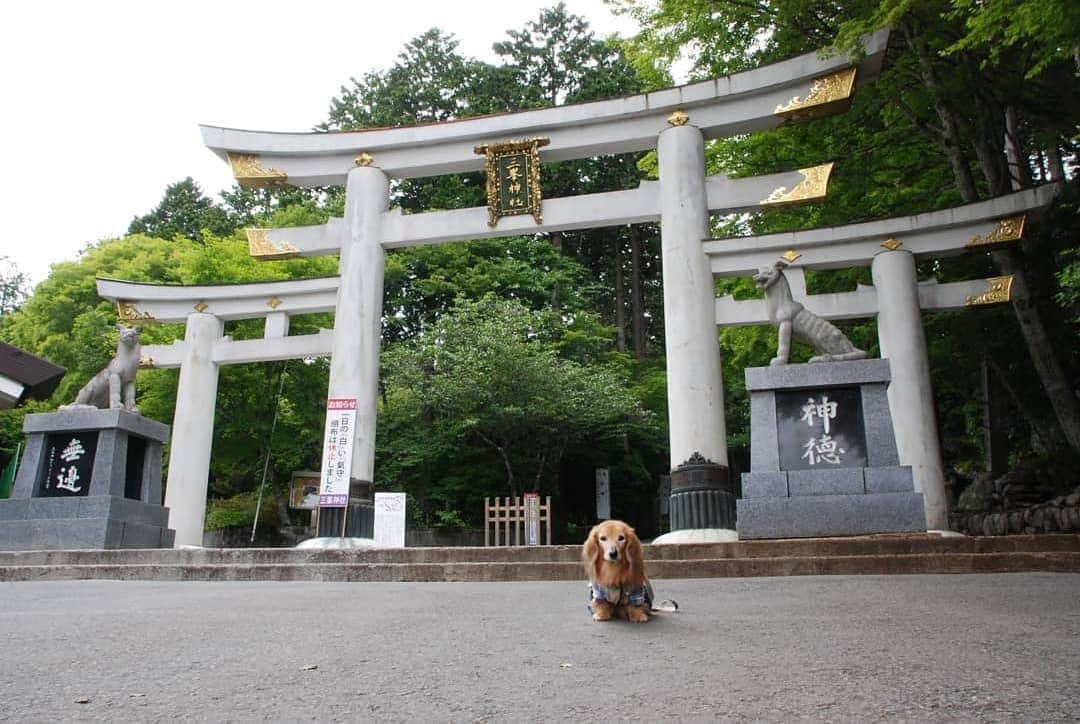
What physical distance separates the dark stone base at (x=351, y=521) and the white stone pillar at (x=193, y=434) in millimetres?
3436

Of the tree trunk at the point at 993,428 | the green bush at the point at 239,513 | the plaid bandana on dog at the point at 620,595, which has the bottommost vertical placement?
the plaid bandana on dog at the point at 620,595

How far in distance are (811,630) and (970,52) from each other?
35.4 ft

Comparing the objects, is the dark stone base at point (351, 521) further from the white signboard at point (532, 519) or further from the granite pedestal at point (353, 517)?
the white signboard at point (532, 519)

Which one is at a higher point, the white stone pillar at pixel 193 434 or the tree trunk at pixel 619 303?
the tree trunk at pixel 619 303

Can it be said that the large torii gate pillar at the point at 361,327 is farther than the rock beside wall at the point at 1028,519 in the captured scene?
Yes

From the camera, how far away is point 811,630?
148 inches

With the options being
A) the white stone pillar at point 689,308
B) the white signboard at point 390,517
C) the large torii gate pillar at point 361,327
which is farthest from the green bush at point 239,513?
the white stone pillar at point 689,308

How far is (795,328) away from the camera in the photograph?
28.5ft

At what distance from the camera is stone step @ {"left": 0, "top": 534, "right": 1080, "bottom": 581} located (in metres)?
6.07

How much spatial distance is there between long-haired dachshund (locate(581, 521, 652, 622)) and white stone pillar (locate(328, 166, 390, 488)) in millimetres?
7515

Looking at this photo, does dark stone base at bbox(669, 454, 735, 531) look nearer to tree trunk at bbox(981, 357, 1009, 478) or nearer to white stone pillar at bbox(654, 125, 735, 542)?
white stone pillar at bbox(654, 125, 735, 542)

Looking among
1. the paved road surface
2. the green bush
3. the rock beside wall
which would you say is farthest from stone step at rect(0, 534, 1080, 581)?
the green bush

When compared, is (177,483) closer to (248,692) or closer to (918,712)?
(248,692)

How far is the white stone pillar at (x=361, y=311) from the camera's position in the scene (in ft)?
37.1
